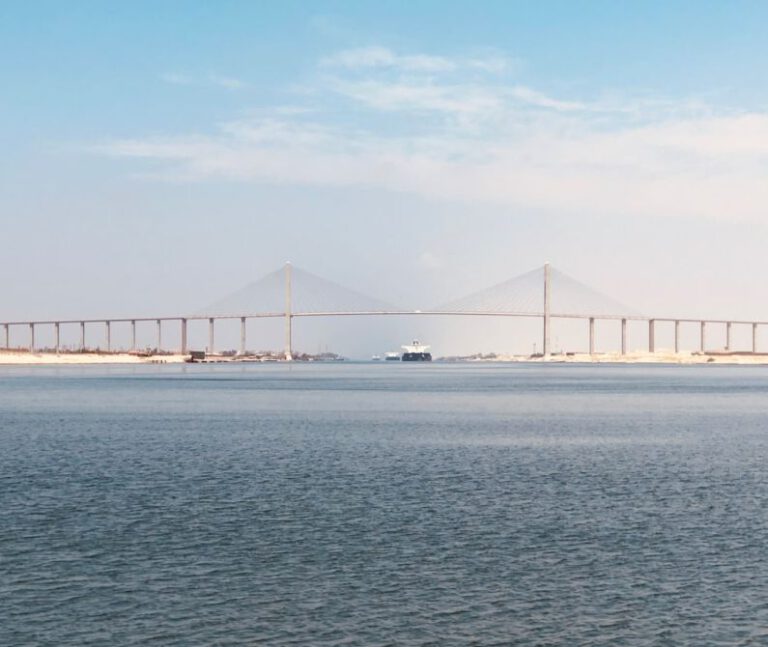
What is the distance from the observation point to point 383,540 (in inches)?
749

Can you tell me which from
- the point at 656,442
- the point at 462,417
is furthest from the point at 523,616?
the point at 462,417

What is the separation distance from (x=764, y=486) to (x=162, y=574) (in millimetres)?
15675

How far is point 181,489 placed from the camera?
25281 mm

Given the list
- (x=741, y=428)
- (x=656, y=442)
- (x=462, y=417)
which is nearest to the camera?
(x=656, y=442)

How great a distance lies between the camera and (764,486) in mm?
26047

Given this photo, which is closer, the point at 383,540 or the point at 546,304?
the point at 383,540

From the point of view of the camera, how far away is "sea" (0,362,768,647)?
14.0 m

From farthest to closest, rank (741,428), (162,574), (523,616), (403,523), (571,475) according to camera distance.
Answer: (741,428)
(571,475)
(403,523)
(162,574)
(523,616)

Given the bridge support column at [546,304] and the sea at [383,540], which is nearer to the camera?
the sea at [383,540]

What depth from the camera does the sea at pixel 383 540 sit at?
13969 mm

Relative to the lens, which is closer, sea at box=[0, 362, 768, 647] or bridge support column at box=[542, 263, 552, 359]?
sea at box=[0, 362, 768, 647]

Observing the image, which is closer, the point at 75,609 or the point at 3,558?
the point at 75,609

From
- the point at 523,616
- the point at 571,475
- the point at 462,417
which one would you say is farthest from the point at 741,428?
the point at 523,616

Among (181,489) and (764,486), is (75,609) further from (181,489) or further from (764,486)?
(764,486)
